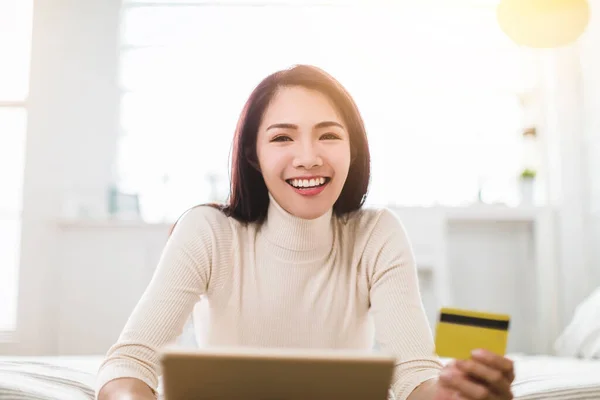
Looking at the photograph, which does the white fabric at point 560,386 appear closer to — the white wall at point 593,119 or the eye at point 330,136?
the eye at point 330,136

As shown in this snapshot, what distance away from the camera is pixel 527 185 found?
2912 mm

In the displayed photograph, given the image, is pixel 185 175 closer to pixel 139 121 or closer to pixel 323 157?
pixel 139 121

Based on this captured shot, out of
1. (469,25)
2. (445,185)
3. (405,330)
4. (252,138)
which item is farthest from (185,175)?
(405,330)

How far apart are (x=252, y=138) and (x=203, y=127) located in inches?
78.4

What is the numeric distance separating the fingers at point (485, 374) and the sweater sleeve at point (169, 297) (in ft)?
1.83

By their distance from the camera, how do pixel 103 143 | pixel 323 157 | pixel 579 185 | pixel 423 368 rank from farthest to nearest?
pixel 103 143, pixel 579 185, pixel 323 157, pixel 423 368

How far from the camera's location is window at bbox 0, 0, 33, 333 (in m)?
2.94

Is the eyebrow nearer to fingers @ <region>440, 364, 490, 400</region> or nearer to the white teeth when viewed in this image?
the white teeth

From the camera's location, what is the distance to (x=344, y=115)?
1.25 m

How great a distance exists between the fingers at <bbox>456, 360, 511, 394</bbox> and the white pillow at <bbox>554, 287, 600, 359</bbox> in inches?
53.6

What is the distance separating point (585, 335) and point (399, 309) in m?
1.21

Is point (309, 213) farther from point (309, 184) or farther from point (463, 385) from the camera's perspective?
point (463, 385)

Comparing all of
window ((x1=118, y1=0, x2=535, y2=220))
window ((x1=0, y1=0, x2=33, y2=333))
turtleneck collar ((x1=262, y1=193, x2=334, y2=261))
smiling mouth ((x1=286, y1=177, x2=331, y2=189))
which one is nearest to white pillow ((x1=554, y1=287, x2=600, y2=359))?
window ((x1=118, y1=0, x2=535, y2=220))

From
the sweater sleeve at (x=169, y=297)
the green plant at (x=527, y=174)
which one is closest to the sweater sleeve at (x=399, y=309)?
the sweater sleeve at (x=169, y=297)
